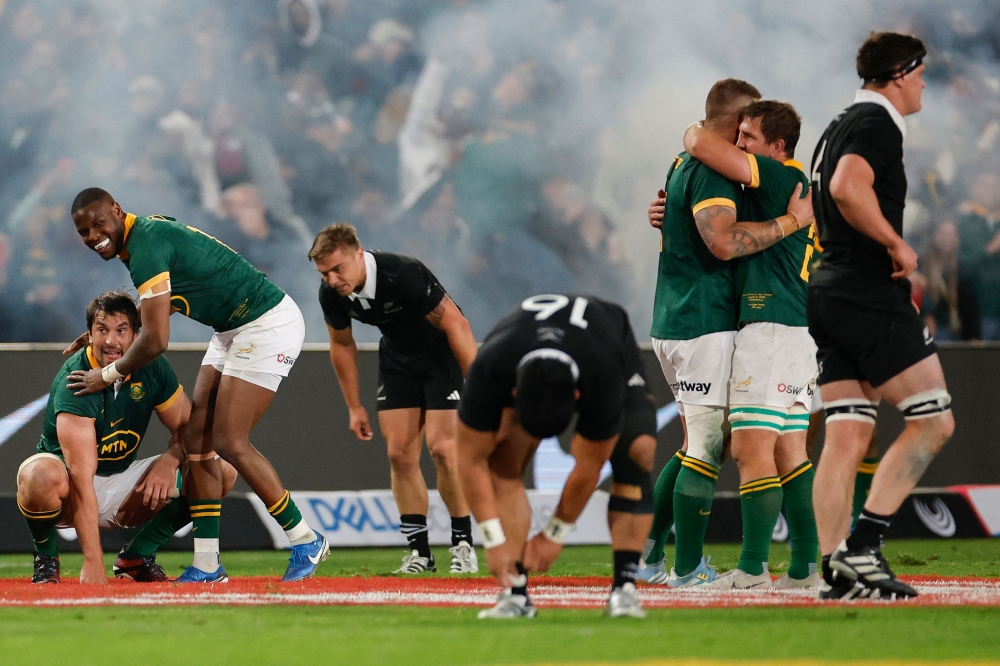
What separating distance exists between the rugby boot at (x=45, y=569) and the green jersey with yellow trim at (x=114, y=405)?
548 millimetres

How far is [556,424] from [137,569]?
3.49 metres

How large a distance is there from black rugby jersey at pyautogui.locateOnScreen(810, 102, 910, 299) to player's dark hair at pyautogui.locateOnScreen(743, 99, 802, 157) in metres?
0.91

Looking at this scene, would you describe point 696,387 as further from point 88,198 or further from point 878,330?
point 88,198

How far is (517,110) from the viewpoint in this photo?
12320mm

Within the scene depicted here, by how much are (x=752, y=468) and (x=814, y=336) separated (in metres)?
0.78

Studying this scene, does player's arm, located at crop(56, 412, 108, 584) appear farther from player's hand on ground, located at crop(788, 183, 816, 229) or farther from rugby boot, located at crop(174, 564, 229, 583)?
player's hand on ground, located at crop(788, 183, 816, 229)

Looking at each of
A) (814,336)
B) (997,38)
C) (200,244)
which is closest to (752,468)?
(814,336)

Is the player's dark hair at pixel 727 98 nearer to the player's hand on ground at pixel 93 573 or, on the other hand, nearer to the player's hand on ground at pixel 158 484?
the player's hand on ground at pixel 158 484

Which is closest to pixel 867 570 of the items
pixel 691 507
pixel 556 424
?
pixel 691 507

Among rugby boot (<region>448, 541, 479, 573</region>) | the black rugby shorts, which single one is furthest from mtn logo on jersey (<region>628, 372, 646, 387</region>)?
rugby boot (<region>448, 541, 479, 573</region>)

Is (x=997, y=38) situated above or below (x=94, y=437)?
above

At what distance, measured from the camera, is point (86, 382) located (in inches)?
238

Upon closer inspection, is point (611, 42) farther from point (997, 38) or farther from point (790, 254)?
point (790, 254)

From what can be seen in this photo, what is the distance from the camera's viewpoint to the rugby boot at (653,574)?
5789 mm
